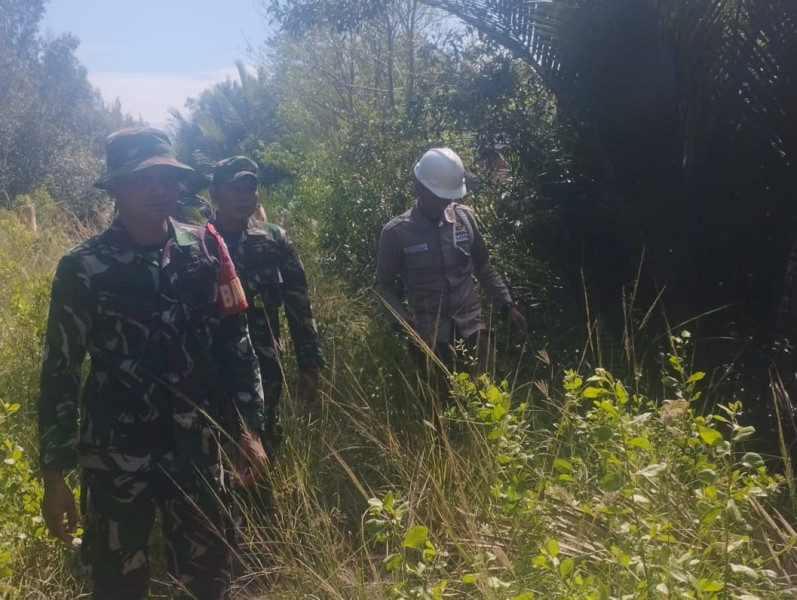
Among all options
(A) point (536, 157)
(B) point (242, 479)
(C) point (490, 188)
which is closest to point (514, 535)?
(B) point (242, 479)

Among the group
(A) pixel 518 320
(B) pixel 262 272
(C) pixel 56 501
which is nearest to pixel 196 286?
(C) pixel 56 501

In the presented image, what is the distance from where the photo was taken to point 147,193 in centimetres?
225

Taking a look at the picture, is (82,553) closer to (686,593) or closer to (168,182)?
(168,182)

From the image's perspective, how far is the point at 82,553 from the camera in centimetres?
230

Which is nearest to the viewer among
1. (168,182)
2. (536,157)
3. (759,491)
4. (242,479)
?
(759,491)

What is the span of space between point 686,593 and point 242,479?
1.45m

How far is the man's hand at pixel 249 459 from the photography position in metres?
2.41

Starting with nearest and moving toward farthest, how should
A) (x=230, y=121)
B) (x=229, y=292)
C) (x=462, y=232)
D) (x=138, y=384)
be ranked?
(x=138, y=384) < (x=229, y=292) < (x=462, y=232) < (x=230, y=121)

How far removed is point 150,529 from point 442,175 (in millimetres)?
1918

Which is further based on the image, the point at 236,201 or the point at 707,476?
the point at 236,201

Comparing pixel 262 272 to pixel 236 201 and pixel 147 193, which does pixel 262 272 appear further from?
pixel 147 193

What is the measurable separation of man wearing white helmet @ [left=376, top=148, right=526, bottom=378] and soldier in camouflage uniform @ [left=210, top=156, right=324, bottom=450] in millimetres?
405

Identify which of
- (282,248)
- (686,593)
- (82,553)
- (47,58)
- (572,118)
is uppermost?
(47,58)

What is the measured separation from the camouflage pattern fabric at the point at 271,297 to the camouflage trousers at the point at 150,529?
926mm
